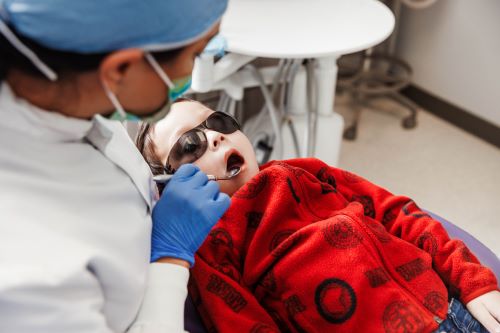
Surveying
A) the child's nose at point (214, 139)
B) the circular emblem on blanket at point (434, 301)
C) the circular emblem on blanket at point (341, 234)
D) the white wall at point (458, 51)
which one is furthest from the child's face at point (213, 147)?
the white wall at point (458, 51)

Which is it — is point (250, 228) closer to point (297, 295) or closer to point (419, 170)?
point (297, 295)

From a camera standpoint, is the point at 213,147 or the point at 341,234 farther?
the point at 213,147

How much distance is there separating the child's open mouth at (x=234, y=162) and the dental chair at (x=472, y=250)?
32 cm

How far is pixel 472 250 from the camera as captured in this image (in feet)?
4.22

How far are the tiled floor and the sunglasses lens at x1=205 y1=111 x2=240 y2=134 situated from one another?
4.74ft

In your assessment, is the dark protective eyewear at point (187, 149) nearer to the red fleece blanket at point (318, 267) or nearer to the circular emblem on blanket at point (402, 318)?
the red fleece blanket at point (318, 267)

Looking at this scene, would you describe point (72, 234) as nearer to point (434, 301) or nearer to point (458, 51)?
point (434, 301)

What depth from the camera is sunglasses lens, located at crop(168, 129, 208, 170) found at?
1.18 m

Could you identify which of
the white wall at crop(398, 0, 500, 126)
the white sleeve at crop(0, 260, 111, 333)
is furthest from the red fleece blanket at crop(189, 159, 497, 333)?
the white wall at crop(398, 0, 500, 126)

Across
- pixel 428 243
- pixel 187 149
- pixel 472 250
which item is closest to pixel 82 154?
pixel 187 149

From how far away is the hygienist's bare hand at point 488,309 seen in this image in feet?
3.41

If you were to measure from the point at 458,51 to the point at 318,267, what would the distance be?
7.28 feet

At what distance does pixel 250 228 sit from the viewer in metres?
1.16

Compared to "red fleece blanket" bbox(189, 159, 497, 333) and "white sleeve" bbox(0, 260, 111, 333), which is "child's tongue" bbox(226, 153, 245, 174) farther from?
"white sleeve" bbox(0, 260, 111, 333)
